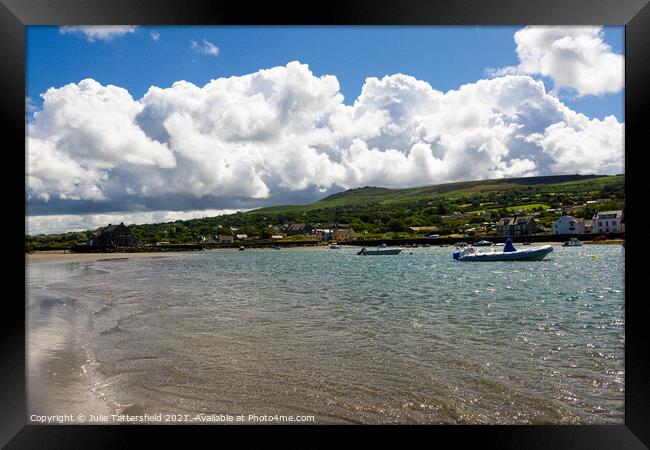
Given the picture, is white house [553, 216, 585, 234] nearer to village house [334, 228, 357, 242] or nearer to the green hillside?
the green hillside

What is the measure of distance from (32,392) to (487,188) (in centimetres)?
2568

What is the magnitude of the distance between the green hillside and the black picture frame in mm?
18635

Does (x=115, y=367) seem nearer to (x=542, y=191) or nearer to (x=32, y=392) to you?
(x=32, y=392)

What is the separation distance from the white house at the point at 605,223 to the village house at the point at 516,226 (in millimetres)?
4249

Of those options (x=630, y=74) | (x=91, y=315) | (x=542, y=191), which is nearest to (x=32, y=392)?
(x=91, y=315)

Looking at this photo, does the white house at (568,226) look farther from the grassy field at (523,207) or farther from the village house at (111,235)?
the village house at (111,235)

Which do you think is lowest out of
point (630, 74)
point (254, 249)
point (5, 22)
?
point (254, 249)

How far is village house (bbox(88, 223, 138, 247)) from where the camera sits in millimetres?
23531

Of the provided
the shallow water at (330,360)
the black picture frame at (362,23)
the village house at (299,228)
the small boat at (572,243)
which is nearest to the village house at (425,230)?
the village house at (299,228)

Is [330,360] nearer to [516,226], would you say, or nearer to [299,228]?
[516,226]

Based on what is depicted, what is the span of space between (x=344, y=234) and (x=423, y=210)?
12744 mm

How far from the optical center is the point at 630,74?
2623mm

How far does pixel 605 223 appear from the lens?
3075 cm

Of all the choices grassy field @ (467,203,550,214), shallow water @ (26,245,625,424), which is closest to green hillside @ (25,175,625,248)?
grassy field @ (467,203,550,214)
